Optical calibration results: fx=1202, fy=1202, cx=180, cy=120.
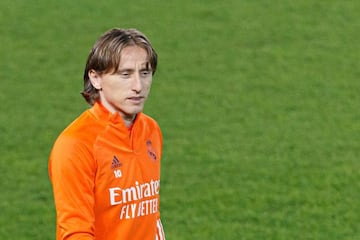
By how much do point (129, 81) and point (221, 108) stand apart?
709 cm

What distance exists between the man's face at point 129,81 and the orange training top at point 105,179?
0.11 m

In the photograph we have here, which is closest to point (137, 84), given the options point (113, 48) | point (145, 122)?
point (113, 48)

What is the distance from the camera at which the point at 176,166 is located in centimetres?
1075

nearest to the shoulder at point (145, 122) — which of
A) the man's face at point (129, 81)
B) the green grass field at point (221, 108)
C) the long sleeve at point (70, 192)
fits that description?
the man's face at point (129, 81)

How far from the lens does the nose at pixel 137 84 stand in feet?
16.8

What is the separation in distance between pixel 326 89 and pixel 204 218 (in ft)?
11.4

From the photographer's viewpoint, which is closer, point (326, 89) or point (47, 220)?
point (47, 220)

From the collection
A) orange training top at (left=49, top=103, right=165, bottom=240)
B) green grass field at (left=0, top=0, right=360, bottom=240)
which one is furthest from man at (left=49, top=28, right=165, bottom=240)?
green grass field at (left=0, top=0, right=360, bottom=240)

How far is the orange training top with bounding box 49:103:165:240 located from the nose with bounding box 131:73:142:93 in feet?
0.67

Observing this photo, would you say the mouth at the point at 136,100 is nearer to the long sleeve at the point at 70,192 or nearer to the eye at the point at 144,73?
the eye at the point at 144,73

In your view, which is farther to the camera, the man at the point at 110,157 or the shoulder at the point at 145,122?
the shoulder at the point at 145,122

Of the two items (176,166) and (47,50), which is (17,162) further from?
(47,50)

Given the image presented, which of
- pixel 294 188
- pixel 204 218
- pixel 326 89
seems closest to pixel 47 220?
pixel 204 218

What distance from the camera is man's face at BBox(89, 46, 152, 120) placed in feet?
16.8
